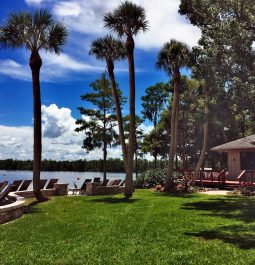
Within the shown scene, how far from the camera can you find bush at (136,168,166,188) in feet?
111

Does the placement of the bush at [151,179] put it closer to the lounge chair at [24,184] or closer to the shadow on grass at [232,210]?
the lounge chair at [24,184]

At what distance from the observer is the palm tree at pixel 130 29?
24766 millimetres

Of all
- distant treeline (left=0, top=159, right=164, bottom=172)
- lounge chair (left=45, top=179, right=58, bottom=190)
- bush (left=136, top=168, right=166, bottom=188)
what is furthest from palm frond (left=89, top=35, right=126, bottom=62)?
distant treeline (left=0, top=159, right=164, bottom=172)

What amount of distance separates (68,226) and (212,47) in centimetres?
1223

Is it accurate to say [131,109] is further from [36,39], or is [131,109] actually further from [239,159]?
[239,159]

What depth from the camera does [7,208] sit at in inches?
534

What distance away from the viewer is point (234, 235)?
11.2 meters

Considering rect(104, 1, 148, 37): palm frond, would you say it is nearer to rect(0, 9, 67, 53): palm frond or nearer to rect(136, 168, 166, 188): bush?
rect(0, 9, 67, 53): palm frond

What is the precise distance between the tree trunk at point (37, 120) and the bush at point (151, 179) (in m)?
14.3

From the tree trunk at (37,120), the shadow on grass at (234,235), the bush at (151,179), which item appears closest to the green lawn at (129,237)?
the shadow on grass at (234,235)

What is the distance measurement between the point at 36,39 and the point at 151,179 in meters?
17.4

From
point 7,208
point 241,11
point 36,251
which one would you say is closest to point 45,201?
point 7,208

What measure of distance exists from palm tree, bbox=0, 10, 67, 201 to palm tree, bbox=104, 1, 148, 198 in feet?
16.4

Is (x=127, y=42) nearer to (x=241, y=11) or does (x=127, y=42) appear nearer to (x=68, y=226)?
(x=241, y=11)
